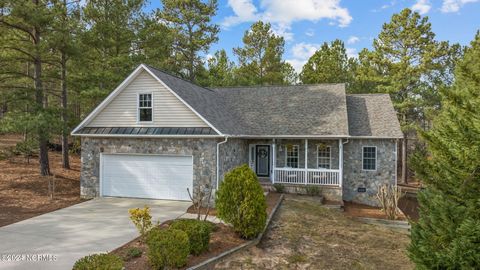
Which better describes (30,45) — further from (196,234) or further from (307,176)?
(307,176)

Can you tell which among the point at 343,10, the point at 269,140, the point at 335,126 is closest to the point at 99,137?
the point at 269,140

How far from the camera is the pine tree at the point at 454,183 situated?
3977 mm

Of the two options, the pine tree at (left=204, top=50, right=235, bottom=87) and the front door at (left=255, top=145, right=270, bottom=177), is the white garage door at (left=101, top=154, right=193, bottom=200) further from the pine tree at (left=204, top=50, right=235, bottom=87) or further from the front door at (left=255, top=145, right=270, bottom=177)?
the pine tree at (left=204, top=50, right=235, bottom=87)

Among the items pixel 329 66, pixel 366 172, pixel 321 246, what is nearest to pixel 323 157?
pixel 366 172

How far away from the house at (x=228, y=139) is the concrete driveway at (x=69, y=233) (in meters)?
1.54

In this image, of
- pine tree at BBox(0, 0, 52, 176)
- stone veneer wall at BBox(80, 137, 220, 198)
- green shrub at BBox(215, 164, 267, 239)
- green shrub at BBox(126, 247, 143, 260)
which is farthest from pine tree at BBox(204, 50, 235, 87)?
green shrub at BBox(126, 247, 143, 260)

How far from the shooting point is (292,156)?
16766 mm

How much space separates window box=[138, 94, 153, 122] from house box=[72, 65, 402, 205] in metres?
0.04

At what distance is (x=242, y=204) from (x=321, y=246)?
2.53m

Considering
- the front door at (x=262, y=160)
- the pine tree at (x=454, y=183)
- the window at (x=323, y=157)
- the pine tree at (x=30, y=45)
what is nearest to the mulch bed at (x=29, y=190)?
the pine tree at (x=30, y=45)

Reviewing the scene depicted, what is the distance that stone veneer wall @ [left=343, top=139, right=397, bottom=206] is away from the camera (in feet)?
51.7

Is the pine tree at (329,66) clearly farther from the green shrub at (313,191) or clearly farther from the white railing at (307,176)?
the green shrub at (313,191)

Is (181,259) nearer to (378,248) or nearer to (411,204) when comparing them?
(378,248)

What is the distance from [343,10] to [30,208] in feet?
62.0
